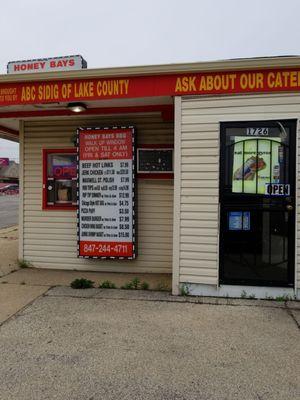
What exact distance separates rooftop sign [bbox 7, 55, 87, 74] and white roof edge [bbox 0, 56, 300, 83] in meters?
0.72

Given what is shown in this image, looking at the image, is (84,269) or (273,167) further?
(84,269)

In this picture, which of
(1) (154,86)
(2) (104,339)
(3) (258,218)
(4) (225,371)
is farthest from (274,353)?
(1) (154,86)

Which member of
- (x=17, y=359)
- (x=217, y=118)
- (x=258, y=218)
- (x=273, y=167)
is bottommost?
(x=17, y=359)

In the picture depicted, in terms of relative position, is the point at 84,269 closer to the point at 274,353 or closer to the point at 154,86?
the point at 154,86

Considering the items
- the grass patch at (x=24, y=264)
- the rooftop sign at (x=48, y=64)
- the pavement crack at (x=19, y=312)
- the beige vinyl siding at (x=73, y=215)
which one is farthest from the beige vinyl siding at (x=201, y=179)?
the grass patch at (x=24, y=264)

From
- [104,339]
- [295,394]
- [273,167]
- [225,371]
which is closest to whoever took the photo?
[295,394]

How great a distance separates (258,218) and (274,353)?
6.58ft

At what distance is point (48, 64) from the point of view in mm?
6949

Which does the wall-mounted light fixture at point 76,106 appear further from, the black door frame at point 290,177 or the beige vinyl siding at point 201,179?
the black door frame at point 290,177

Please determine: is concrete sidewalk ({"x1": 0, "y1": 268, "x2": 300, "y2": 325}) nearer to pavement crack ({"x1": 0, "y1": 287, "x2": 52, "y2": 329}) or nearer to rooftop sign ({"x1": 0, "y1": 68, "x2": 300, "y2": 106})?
pavement crack ({"x1": 0, "y1": 287, "x2": 52, "y2": 329})

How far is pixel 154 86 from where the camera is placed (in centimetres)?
554

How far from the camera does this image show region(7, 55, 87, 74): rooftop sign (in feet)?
21.8

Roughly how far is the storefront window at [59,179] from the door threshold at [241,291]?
304 cm

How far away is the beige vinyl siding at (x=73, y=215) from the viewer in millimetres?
6895
